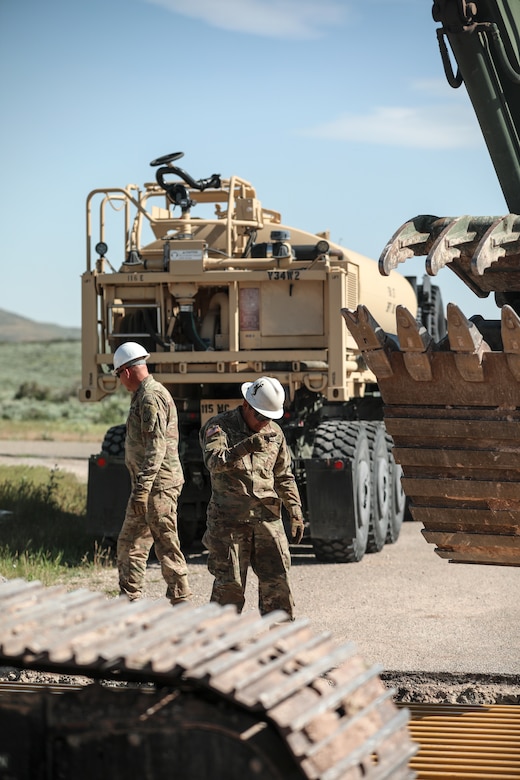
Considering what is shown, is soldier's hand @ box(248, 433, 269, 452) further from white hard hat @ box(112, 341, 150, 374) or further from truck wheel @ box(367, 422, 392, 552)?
truck wheel @ box(367, 422, 392, 552)

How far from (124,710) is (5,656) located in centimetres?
47

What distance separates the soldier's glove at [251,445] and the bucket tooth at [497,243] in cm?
235

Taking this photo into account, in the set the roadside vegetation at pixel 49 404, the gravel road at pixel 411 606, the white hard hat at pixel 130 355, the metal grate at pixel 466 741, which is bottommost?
the metal grate at pixel 466 741

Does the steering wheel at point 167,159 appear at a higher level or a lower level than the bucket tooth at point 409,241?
higher

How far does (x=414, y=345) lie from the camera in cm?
608

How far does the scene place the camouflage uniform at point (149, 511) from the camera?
358 inches

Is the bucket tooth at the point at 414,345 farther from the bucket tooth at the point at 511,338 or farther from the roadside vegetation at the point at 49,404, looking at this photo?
the roadside vegetation at the point at 49,404

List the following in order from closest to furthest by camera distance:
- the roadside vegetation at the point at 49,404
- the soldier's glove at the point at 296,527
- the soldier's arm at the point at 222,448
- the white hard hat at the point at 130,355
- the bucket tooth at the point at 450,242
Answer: the bucket tooth at the point at 450,242 < the soldier's arm at the point at 222,448 < the soldier's glove at the point at 296,527 < the white hard hat at the point at 130,355 < the roadside vegetation at the point at 49,404

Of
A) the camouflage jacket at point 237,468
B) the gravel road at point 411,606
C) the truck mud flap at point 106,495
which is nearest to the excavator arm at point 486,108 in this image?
the camouflage jacket at point 237,468

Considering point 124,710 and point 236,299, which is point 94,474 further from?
point 124,710

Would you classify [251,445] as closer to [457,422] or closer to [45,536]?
[457,422]

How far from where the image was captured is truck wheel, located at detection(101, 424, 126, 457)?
13.4 metres

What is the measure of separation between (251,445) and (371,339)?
2.10 meters

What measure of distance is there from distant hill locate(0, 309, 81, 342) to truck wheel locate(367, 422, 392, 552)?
13853 cm
